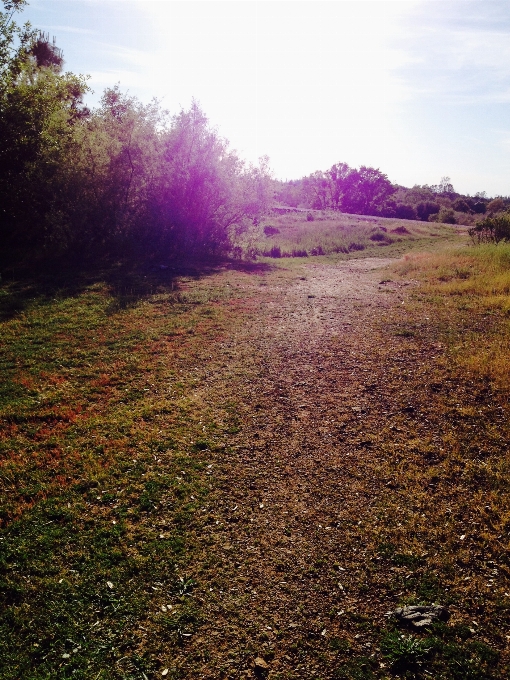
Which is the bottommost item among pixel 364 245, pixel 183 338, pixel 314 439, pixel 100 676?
pixel 100 676

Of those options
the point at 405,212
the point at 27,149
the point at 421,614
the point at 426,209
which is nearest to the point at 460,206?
the point at 426,209

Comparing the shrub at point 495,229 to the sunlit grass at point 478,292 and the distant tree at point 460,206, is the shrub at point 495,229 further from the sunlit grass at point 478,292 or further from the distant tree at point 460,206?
the distant tree at point 460,206

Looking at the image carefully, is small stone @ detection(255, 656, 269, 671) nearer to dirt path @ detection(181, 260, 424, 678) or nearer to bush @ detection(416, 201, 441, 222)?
dirt path @ detection(181, 260, 424, 678)

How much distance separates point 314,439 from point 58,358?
6.14 meters

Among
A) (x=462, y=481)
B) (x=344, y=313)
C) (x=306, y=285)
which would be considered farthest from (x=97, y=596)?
(x=306, y=285)

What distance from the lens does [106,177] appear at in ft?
63.8

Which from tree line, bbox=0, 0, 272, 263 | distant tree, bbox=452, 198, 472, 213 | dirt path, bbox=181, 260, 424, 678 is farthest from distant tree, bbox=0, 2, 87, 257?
distant tree, bbox=452, 198, 472, 213

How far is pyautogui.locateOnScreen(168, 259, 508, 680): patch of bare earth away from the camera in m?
3.81

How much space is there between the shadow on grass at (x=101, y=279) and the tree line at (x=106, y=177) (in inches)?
63.0

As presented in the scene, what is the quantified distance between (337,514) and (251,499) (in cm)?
109

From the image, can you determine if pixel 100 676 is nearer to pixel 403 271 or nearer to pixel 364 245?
pixel 403 271

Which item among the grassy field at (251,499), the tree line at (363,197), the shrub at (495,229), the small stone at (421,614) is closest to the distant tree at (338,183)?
the tree line at (363,197)

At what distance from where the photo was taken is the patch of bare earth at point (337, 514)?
3.81 m

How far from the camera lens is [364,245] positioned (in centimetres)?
3089
